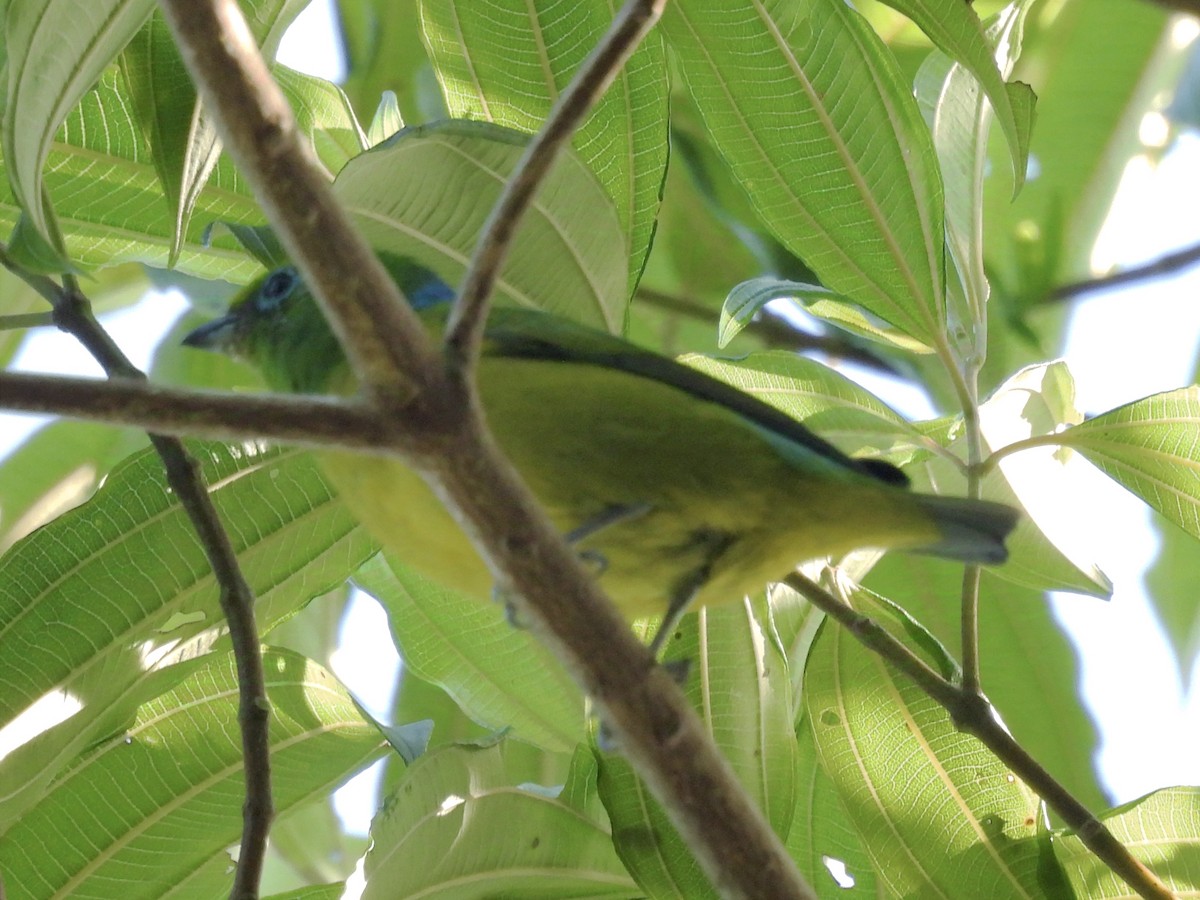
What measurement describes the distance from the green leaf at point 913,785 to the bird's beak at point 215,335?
4.26 ft

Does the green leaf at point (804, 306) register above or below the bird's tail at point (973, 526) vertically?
above

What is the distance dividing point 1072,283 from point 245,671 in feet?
8.57

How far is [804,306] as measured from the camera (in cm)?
268

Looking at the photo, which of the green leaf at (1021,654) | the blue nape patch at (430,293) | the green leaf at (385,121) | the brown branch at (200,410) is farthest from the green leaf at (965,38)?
the green leaf at (1021,654)

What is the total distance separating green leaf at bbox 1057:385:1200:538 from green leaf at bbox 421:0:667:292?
3.01 feet

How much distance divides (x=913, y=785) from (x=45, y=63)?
6.23 ft

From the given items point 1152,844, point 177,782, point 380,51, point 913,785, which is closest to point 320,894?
point 177,782

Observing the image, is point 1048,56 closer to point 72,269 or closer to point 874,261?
point 874,261

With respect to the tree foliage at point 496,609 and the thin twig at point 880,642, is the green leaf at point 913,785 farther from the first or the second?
the thin twig at point 880,642

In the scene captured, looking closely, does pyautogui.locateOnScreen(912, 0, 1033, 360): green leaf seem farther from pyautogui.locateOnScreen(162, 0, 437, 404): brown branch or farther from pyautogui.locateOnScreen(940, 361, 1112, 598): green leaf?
pyautogui.locateOnScreen(162, 0, 437, 404): brown branch

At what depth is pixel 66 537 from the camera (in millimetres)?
2127

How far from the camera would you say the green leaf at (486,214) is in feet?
6.78

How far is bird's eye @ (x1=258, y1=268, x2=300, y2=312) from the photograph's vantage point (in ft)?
8.31

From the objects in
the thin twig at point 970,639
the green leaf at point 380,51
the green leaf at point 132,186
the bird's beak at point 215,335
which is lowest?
the thin twig at point 970,639
